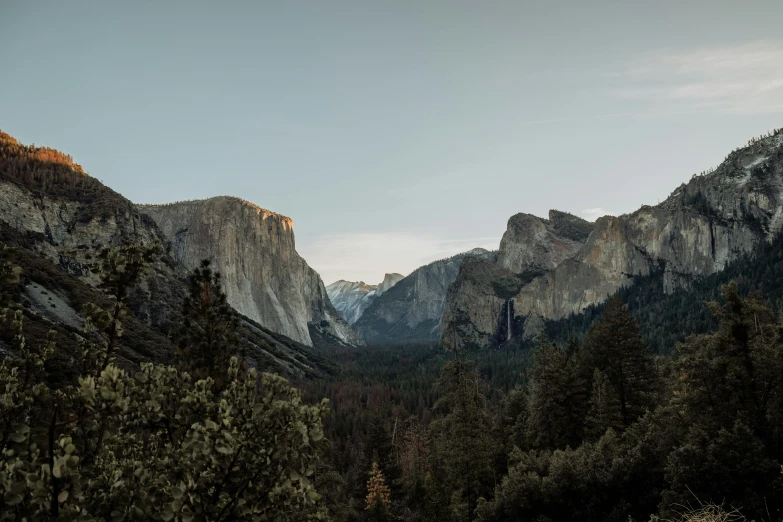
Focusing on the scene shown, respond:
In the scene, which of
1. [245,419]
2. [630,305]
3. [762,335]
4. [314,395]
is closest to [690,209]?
[630,305]

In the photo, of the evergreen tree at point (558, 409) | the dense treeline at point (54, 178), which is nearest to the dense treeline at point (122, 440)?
the evergreen tree at point (558, 409)

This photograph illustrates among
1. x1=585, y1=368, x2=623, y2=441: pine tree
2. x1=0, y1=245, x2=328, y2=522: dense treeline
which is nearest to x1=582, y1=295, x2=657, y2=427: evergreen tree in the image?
x1=585, y1=368, x2=623, y2=441: pine tree

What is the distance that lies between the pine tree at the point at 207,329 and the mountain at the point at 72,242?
56788 millimetres

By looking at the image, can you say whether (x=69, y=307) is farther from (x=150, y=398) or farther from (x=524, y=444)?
(x=150, y=398)

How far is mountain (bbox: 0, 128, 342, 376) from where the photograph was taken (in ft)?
276

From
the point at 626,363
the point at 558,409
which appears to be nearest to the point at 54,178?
the point at 558,409

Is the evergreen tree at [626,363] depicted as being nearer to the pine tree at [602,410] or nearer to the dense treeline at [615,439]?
the dense treeline at [615,439]

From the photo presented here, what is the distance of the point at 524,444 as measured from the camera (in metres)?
43.8

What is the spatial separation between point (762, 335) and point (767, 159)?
184 metres

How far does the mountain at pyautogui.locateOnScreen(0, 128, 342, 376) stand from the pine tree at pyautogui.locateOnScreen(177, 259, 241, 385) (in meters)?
56.8

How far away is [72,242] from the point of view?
4739 inches

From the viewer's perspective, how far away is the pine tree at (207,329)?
65.4 ft

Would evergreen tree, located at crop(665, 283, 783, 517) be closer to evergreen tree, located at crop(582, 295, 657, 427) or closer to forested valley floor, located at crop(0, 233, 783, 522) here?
forested valley floor, located at crop(0, 233, 783, 522)

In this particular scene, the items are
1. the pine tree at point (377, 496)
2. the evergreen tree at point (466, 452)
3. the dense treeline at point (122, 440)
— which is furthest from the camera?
the pine tree at point (377, 496)
